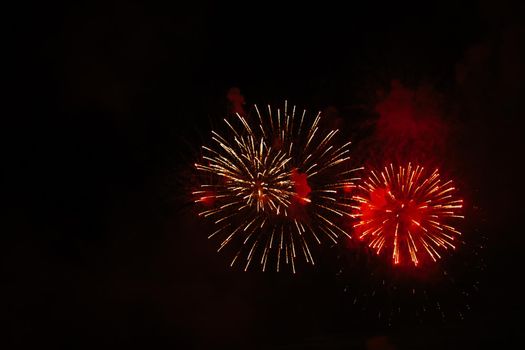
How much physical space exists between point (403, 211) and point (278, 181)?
4.64 feet

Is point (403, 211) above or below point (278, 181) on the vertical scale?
above

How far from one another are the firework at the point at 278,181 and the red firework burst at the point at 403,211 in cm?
28

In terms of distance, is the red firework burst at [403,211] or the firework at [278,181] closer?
the firework at [278,181]

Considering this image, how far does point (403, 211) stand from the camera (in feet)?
19.9

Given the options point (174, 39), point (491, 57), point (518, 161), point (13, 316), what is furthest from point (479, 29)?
point (13, 316)

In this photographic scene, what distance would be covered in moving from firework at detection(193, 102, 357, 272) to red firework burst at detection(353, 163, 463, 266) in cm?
28

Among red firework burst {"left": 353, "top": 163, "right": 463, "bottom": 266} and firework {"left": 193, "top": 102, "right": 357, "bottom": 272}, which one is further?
red firework burst {"left": 353, "top": 163, "right": 463, "bottom": 266}

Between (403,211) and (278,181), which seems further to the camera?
(403,211)

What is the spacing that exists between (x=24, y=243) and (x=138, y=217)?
147cm

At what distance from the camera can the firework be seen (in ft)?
19.4

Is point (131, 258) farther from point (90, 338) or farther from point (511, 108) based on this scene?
point (511, 108)

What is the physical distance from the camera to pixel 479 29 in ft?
23.7

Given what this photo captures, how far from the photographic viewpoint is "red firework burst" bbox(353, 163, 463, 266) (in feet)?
19.9

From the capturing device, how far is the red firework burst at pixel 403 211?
6.07 metres
